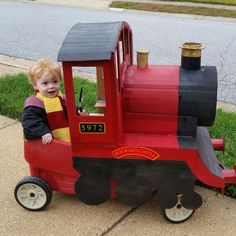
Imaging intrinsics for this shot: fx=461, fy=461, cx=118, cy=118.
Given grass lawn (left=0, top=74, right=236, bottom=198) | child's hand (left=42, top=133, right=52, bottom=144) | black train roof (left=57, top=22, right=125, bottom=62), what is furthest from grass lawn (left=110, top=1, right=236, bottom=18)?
child's hand (left=42, top=133, right=52, bottom=144)

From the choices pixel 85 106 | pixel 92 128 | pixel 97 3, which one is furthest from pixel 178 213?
pixel 97 3

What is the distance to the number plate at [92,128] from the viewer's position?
103 inches

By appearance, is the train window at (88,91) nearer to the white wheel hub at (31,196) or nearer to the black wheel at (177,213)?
the white wheel hub at (31,196)

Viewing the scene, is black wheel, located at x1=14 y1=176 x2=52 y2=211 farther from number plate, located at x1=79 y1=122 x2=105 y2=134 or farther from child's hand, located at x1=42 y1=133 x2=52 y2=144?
number plate, located at x1=79 y1=122 x2=105 y2=134

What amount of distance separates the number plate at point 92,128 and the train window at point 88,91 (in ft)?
0.40

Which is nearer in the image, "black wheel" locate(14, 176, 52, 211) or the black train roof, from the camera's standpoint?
the black train roof

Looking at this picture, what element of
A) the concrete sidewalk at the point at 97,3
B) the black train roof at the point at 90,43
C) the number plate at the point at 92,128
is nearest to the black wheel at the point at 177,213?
the number plate at the point at 92,128

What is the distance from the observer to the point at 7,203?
3041 millimetres

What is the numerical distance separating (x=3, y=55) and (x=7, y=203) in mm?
4180

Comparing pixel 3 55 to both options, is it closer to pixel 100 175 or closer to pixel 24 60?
pixel 24 60

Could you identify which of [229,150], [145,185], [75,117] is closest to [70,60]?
[75,117]

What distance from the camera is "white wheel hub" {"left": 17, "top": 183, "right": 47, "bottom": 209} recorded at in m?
2.92

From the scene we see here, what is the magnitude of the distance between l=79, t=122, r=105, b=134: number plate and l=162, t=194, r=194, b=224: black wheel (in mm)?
642

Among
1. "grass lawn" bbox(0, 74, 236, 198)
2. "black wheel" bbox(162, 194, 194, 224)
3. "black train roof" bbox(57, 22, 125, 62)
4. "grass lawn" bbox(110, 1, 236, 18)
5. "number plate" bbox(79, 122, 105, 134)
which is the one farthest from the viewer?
"grass lawn" bbox(110, 1, 236, 18)
